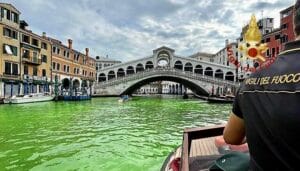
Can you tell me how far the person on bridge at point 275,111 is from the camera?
1082 mm

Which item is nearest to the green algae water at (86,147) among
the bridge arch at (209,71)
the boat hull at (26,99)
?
the boat hull at (26,99)

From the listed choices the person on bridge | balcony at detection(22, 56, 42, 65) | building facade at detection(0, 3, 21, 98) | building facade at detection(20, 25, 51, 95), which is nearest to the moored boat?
the person on bridge

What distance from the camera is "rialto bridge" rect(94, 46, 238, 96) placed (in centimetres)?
3856

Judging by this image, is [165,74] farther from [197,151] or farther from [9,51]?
[197,151]

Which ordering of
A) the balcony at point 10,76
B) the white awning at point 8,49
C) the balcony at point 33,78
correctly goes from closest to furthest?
the balcony at point 10,76 → the white awning at point 8,49 → the balcony at point 33,78

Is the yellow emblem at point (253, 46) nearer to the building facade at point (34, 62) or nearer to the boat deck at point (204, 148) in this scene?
the boat deck at point (204, 148)

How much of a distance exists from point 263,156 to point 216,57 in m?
80.5

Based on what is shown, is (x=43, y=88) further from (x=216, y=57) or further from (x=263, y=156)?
(x=216, y=57)

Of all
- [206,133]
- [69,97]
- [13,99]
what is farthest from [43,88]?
[206,133]

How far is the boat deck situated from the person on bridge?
2.31 meters

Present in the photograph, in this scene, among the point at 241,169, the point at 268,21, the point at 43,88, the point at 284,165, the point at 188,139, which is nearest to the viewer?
the point at 284,165

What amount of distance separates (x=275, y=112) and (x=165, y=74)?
3781 cm

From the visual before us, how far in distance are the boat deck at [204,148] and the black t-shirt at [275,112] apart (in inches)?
91.2

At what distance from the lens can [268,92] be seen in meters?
1.18
